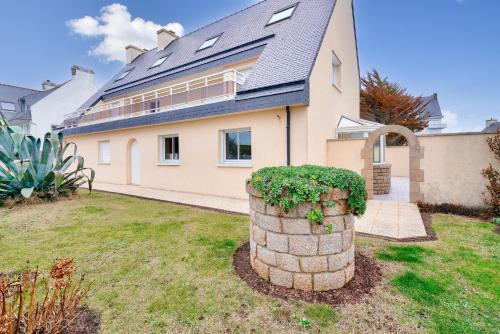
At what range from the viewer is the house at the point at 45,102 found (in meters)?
26.1

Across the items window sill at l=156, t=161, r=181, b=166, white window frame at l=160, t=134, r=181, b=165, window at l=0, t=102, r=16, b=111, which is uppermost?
window at l=0, t=102, r=16, b=111

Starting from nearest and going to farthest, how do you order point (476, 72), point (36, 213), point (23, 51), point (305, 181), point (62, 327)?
1. point (62, 327)
2. point (305, 181)
3. point (36, 213)
4. point (476, 72)
5. point (23, 51)

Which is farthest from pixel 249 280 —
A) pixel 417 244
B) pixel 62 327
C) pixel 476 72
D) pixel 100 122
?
pixel 476 72

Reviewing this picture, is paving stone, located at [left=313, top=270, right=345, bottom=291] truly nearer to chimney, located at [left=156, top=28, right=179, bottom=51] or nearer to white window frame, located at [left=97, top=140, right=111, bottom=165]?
white window frame, located at [left=97, top=140, right=111, bottom=165]

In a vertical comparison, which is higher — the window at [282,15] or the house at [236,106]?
the window at [282,15]

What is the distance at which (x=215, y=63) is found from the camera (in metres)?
13.8

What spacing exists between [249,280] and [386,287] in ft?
7.07

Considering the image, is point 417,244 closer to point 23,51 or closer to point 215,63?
point 215,63

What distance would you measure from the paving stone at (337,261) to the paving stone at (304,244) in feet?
0.95

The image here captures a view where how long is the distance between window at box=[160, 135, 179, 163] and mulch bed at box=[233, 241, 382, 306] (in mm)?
10589

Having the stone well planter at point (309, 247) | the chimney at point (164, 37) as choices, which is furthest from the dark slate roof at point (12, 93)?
the stone well planter at point (309, 247)

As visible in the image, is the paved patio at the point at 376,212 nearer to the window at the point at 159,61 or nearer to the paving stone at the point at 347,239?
the paving stone at the point at 347,239

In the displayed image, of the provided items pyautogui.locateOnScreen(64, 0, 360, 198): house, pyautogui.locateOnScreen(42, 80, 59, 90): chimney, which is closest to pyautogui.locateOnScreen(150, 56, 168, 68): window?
pyautogui.locateOnScreen(64, 0, 360, 198): house

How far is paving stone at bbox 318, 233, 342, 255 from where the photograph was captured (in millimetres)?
3572
